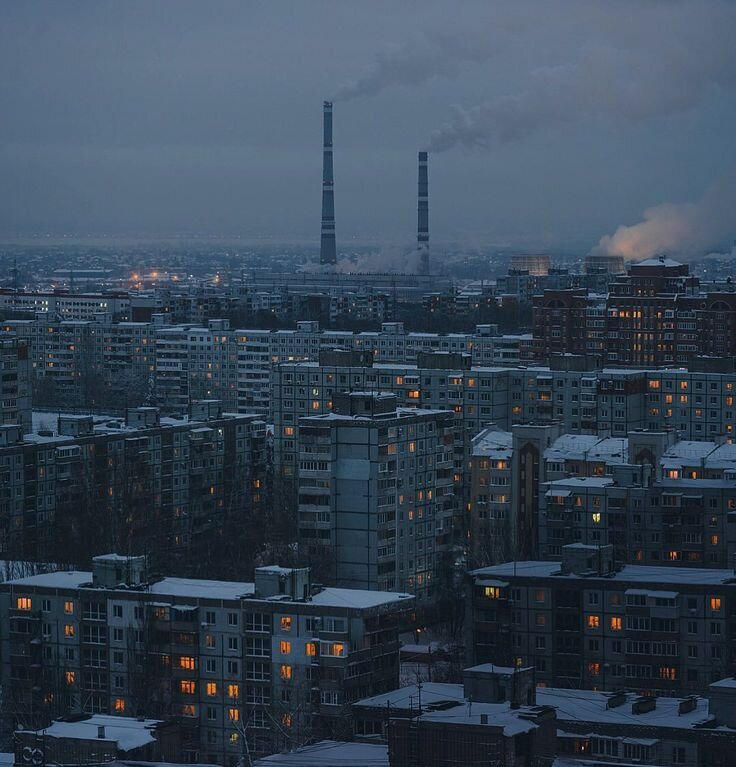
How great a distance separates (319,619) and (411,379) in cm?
1078

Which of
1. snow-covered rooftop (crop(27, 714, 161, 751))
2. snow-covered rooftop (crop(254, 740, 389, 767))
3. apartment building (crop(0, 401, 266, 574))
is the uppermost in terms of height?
apartment building (crop(0, 401, 266, 574))

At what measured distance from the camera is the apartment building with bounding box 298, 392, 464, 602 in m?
18.4

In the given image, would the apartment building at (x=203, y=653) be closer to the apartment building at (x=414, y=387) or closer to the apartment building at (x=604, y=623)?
the apartment building at (x=604, y=623)

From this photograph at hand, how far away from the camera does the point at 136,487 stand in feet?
72.2

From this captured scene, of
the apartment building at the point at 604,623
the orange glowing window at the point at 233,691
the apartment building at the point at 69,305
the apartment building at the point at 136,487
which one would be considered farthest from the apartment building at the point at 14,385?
the apartment building at the point at 69,305

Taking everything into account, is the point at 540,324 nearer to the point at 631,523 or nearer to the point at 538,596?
the point at 631,523

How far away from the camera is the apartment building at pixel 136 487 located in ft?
67.3

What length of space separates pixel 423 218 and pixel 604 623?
6131cm

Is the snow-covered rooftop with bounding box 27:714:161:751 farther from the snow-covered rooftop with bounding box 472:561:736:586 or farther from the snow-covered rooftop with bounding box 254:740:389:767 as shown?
the snow-covered rooftop with bounding box 472:561:736:586

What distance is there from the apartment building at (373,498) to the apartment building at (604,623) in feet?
9.25

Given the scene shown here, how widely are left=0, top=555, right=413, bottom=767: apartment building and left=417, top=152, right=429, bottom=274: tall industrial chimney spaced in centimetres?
5994

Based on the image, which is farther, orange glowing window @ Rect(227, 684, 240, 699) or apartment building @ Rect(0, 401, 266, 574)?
apartment building @ Rect(0, 401, 266, 574)

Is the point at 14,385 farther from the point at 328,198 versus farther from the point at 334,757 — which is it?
the point at 328,198

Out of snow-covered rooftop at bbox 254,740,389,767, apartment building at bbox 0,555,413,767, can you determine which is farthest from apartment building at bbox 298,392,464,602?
snow-covered rooftop at bbox 254,740,389,767
